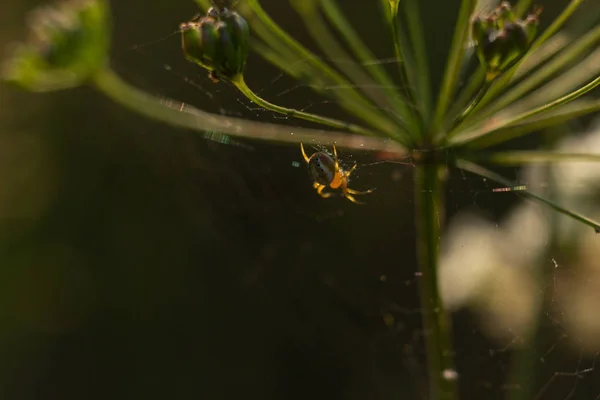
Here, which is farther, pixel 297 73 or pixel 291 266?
pixel 291 266

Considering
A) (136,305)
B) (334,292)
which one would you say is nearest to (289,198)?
(334,292)

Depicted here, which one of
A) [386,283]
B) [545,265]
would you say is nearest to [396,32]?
[545,265]

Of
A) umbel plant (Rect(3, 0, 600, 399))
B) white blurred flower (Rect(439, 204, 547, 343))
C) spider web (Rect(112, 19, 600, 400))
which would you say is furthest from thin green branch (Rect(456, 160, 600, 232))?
spider web (Rect(112, 19, 600, 400))

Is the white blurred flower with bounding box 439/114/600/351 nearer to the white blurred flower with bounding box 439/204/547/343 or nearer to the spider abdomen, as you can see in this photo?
the white blurred flower with bounding box 439/204/547/343

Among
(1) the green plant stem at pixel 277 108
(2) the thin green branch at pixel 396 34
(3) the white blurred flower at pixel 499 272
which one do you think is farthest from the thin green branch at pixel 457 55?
(3) the white blurred flower at pixel 499 272

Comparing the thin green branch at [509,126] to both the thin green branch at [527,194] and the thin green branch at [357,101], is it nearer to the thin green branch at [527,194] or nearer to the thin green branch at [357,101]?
the thin green branch at [527,194]

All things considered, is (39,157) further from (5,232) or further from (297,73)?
(297,73)

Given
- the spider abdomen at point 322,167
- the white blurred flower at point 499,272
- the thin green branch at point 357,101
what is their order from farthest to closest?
the white blurred flower at point 499,272
the spider abdomen at point 322,167
the thin green branch at point 357,101
